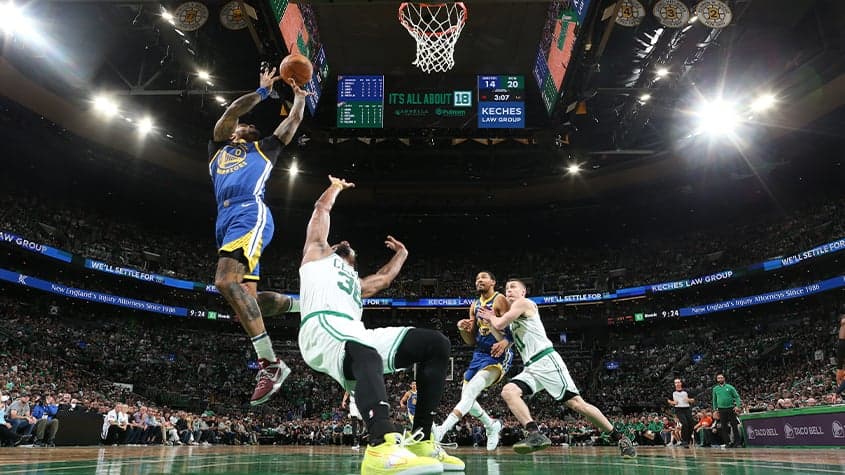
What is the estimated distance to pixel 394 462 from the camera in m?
2.94

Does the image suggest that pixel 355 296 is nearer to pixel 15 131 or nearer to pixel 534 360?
pixel 534 360

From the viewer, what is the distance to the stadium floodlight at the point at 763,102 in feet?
66.5

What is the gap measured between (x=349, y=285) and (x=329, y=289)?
0.17 meters

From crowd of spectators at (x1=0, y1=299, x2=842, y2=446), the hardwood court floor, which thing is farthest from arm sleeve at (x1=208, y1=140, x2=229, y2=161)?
crowd of spectators at (x1=0, y1=299, x2=842, y2=446)

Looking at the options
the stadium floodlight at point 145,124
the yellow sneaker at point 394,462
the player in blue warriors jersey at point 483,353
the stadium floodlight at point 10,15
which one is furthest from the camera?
the stadium floodlight at point 145,124

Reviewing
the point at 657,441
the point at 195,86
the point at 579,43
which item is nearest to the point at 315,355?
the point at 579,43

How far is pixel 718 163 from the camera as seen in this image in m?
26.7

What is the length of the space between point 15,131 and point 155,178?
19.8 ft

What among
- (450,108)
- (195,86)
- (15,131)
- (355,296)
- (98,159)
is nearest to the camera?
(355,296)

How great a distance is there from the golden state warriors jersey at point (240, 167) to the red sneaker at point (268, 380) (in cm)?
148

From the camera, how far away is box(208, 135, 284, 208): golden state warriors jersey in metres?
5.08

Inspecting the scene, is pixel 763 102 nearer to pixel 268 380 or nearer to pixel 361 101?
pixel 361 101

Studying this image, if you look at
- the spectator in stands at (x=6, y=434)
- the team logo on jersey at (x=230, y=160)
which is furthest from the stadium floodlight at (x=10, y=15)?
the team logo on jersey at (x=230, y=160)

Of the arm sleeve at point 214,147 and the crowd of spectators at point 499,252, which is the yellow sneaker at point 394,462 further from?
the crowd of spectators at point 499,252
